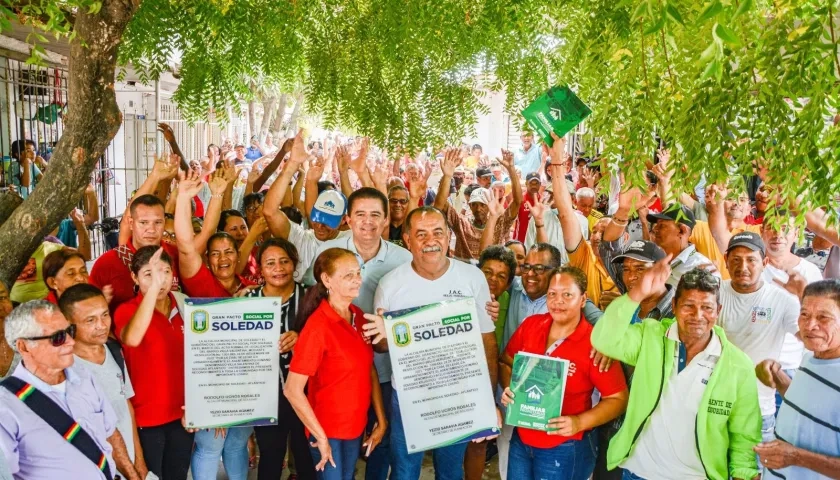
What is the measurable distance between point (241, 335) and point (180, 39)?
1916 millimetres

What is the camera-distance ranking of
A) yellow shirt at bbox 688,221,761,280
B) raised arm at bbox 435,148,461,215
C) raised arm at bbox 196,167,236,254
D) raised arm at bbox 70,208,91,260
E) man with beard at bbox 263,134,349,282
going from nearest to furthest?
raised arm at bbox 196,167,236,254 < man with beard at bbox 263,134,349,282 < yellow shirt at bbox 688,221,761,280 < raised arm at bbox 435,148,461,215 < raised arm at bbox 70,208,91,260

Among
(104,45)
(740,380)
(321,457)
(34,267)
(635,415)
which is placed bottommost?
(321,457)

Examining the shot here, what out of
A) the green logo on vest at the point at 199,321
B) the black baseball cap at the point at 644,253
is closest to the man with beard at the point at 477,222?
the black baseball cap at the point at 644,253

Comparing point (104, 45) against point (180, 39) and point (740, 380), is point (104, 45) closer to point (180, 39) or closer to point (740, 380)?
point (180, 39)

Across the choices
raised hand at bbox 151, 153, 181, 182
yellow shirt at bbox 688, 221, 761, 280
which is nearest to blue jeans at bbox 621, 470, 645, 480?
yellow shirt at bbox 688, 221, 761, 280

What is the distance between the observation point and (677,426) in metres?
3.27

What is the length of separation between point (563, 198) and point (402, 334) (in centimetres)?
153

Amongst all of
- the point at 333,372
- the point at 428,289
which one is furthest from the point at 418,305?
the point at 333,372

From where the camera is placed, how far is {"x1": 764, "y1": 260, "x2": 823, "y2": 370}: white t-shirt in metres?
4.23

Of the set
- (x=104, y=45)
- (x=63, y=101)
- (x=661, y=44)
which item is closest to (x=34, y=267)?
(x=104, y=45)

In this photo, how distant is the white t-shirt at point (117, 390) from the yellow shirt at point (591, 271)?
298 cm

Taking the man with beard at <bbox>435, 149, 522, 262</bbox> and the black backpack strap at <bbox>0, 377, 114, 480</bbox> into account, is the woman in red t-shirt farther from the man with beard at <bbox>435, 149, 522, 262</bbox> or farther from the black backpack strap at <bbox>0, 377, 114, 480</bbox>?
the man with beard at <bbox>435, 149, 522, 262</bbox>

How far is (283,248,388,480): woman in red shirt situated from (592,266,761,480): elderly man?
127 centimetres

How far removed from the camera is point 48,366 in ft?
9.65
